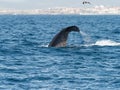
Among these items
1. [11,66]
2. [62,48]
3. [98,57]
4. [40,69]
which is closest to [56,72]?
[40,69]

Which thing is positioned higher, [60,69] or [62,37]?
[62,37]

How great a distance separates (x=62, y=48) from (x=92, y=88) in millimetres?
14183

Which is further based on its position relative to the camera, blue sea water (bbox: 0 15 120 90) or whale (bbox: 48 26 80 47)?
whale (bbox: 48 26 80 47)

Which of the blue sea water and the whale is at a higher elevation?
the whale

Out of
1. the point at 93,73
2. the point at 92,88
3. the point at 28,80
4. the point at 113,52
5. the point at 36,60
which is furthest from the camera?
the point at 113,52

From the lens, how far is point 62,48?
35.5 meters

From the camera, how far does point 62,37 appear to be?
3422 centimetres

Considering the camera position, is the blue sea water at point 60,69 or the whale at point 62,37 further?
the whale at point 62,37

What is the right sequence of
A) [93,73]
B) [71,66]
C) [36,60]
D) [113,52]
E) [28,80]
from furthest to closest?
[113,52]
[36,60]
[71,66]
[93,73]
[28,80]

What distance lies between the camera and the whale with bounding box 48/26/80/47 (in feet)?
109

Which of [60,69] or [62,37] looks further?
[62,37]

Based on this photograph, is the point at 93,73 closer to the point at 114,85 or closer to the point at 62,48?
the point at 114,85

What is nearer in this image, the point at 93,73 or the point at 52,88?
the point at 52,88

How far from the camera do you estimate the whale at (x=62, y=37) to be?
3336cm
